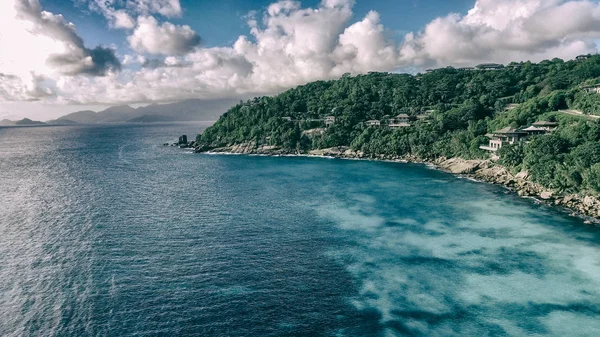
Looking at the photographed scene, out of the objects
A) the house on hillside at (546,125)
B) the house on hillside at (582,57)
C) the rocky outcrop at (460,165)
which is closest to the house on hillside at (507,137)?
the house on hillside at (546,125)

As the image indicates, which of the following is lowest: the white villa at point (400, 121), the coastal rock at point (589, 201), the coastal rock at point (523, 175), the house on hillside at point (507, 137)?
the coastal rock at point (589, 201)

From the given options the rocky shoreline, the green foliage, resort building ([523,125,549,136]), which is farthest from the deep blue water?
resort building ([523,125,549,136])

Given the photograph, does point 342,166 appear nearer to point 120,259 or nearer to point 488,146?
point 488,146

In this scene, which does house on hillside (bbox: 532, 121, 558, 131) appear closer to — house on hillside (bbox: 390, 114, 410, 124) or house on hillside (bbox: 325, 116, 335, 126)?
house on hillside (bbox: 390, 114, 410, 124)

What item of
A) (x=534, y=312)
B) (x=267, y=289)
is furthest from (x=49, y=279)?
(x=534, y=312)

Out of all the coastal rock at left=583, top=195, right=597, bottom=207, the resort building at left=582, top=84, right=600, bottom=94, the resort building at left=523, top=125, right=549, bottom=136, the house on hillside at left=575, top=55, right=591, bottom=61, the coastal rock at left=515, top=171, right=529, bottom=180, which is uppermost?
the house on hillside at left=575, top=55, right=591, bottom=61

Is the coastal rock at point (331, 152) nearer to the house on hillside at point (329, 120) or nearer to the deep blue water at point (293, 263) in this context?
the house on hillside at point (329, 120)

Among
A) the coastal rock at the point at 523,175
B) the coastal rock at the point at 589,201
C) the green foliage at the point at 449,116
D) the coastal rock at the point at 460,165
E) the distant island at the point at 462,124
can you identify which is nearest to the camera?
the coastal rock at the point at 589,201

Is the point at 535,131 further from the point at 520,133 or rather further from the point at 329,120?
the point at 329,120
